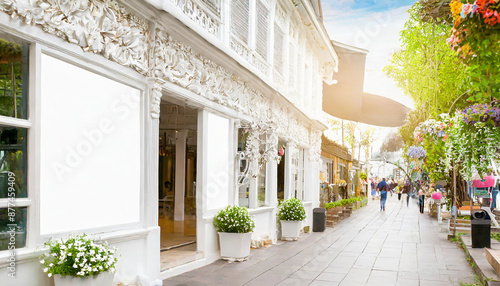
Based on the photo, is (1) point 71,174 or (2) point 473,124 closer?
(1) point 71,174

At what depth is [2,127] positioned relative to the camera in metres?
4.27

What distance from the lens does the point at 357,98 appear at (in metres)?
20.3

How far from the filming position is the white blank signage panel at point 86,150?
4.74 meters

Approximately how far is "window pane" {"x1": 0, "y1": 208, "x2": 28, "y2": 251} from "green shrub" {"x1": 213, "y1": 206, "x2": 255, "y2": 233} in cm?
495

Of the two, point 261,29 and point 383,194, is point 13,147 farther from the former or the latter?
point 383,194

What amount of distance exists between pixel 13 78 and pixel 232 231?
5.47 m

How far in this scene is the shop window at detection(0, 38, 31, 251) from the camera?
4238 millimetres

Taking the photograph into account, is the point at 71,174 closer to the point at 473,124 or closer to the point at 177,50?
the point at 177,50

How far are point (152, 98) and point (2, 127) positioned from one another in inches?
100

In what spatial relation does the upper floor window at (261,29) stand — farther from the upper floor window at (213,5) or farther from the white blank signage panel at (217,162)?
the white blank signage panel at (217,162)

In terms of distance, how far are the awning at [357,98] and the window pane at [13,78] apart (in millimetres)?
15629

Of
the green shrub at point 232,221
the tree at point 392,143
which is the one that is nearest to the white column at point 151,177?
the green shrub at point 232,221

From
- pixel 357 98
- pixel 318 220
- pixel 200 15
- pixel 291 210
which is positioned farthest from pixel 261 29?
pixel 357 98

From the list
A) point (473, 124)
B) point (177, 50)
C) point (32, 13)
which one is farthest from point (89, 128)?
point (473, 124)
